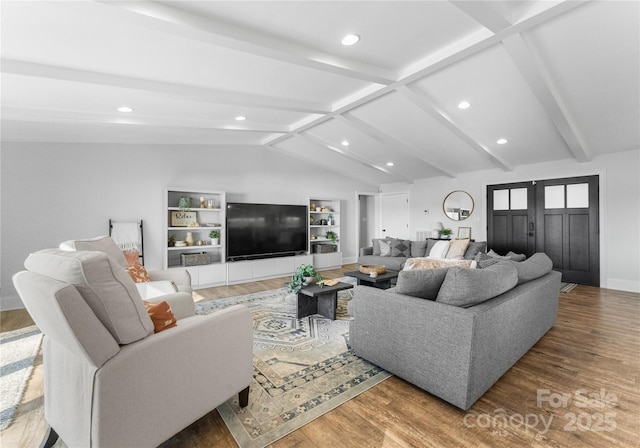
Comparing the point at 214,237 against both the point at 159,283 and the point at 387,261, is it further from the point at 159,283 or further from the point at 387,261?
the point at 387,261

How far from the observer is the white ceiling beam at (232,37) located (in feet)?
6.42

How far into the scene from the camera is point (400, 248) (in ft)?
20.8

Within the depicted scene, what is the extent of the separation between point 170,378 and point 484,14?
3.29 metres

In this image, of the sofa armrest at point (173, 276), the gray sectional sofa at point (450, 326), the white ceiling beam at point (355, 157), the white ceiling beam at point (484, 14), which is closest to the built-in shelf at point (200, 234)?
the sofa armrest at point (173, 276)

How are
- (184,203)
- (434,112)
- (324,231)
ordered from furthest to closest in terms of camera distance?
1. (324,231)
2. (184,203)
3. (434,112)

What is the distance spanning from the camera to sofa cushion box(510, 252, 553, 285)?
2623 mm

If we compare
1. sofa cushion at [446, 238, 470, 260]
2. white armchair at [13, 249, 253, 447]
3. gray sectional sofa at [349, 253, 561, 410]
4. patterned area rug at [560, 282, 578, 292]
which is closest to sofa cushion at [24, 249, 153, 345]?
white armchair at [13, 249, 253, 447]

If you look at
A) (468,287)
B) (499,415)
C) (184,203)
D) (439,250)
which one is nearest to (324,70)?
(468,287)

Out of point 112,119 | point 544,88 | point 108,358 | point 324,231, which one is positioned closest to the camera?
point 108,358

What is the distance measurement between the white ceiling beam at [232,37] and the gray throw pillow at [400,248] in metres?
3.92

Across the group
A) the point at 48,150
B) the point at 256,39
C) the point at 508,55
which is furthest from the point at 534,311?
the point at 48,150

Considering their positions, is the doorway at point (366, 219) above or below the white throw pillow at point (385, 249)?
above

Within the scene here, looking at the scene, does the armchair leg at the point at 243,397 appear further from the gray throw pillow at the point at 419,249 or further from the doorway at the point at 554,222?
the doorway at the point at 554,222

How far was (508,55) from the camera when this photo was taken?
3.00m
